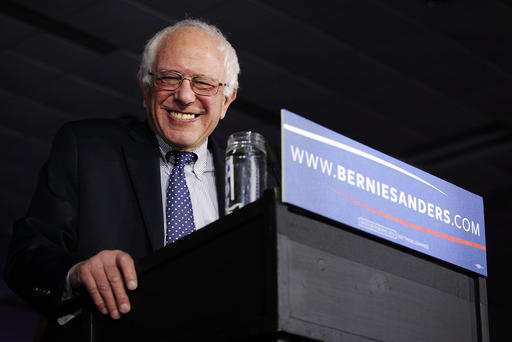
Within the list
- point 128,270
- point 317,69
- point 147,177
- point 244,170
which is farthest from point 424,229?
point 317,69

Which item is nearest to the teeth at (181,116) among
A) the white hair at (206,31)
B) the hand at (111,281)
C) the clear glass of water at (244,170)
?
the white hair at (206,31)

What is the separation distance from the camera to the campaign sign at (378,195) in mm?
1031

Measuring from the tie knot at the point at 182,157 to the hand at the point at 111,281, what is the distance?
19.4 inches

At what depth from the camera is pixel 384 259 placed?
1.12 meters

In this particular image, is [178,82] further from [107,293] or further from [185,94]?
[107,293]

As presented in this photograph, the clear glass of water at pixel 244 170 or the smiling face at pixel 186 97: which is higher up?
the smiling face at pixel 186 97

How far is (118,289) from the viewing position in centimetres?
117

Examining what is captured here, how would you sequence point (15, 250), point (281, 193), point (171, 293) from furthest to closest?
point (15, 250)
point (171, 293)
point (281, 193)

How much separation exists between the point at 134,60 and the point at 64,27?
621 mm

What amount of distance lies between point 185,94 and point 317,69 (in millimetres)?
Answer: 4666

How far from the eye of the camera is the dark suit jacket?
53.6 inches

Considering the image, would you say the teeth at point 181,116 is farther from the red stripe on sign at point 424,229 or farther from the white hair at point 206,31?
the red stripe on sign at point 424,229

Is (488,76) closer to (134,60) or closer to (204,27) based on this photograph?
(134,60)

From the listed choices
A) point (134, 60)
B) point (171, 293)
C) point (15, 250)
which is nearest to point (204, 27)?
point (15, 250)
